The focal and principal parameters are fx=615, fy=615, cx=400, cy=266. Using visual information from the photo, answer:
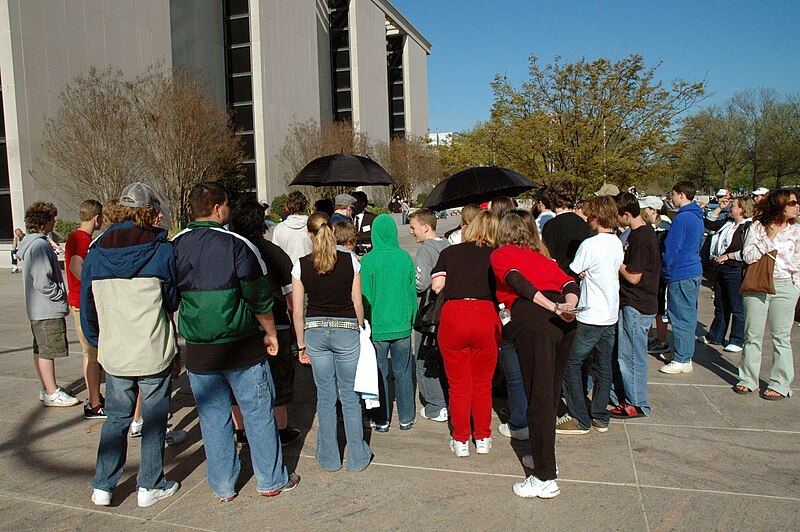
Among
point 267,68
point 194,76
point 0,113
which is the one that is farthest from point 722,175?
point 0,113

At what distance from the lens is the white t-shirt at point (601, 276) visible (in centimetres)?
475

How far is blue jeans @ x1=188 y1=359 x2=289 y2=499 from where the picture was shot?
12.8ft

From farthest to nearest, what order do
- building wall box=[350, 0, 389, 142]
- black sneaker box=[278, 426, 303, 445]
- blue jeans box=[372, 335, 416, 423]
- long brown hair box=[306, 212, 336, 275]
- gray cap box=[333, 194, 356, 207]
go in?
1. building wall box=[350, 0, 389, 142]
2. gray cap box=[333, 194, 356, 207]
3. blue jeans box=[372, 335, 416, 423]
4. black sneaker box=[278, 426, 303, 445]
5. long brown hair box=[306, 212, 336, 275]

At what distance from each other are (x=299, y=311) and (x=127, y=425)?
133 cm

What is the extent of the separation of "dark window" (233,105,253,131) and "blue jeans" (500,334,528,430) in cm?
3725

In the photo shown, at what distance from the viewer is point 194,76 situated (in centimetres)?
2973

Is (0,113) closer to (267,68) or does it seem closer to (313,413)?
(267,68)

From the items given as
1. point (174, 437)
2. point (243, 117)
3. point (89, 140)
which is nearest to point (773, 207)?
point (174, 437)

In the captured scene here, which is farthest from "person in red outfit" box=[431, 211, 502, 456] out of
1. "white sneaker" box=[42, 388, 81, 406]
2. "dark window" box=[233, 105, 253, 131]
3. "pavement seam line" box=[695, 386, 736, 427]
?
"dark window" box=[233, 105, 253, 131]

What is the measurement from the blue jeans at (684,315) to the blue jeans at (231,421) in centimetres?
474

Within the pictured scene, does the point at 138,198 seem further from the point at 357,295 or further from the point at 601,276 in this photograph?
the point at 601,276

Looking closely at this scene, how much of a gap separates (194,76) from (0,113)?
956 centimetres

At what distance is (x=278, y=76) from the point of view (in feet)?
130

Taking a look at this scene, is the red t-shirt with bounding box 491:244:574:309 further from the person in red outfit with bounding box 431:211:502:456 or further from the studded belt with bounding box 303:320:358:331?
the studded belt with bounding box 303:320:358:331
